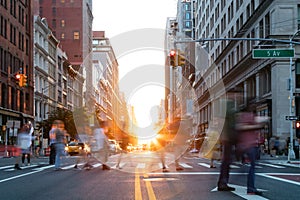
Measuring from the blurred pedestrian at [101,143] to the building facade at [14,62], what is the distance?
→ 2624cm

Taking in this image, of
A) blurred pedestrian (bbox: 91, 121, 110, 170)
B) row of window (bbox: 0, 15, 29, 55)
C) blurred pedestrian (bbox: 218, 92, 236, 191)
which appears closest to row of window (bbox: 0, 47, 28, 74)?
row of window (bbox: 0, 15, 29, 55)

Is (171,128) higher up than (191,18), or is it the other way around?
(191,18)

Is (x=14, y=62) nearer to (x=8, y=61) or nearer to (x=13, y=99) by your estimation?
(x=8, y=61)

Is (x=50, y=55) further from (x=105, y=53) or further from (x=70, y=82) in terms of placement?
(x=105, y=53)

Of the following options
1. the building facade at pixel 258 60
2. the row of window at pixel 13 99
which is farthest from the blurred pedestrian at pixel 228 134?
the row of window at pixel 13 99

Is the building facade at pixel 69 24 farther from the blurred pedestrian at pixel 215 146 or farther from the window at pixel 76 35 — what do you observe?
the blurred pedestrian at pixel 215 146

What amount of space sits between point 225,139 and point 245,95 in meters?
1.50

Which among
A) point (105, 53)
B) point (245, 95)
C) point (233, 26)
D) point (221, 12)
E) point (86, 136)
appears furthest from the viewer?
point (105, 53)

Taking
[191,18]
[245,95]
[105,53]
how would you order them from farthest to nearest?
[105,53] < [191,18] < [245,95]

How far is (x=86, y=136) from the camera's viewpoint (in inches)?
787

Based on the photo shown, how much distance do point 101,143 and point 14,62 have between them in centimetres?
4066

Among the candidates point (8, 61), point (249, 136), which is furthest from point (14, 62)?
point (249, 136)

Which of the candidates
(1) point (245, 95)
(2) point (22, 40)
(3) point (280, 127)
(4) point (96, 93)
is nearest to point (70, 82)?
(4) point (96, 93)

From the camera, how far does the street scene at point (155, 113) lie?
10.8 meters
